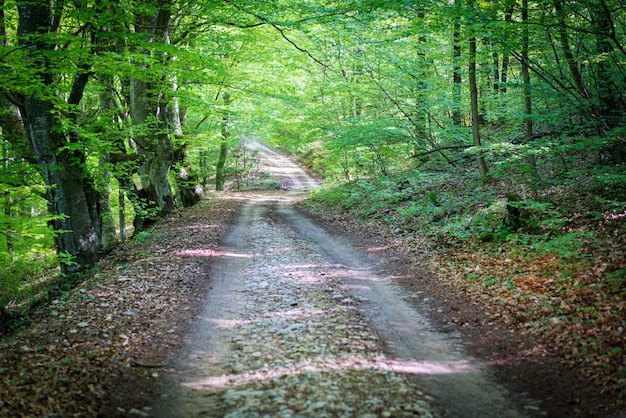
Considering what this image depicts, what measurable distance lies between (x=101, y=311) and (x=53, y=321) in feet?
2.43

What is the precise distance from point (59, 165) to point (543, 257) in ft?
37.8

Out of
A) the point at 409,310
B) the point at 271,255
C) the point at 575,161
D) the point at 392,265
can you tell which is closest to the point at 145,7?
the point at 271,255

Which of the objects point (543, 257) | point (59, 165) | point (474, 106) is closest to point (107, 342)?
point (59, 165)

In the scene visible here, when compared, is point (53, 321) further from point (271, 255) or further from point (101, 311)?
point (271, 255)

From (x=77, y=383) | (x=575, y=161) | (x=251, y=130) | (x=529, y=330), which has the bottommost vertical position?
(x=529, y=330)

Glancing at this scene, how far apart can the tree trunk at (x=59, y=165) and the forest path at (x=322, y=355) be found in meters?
4.25

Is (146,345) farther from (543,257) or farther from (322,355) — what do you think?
(543,257)

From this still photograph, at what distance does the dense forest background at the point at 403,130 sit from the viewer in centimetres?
793

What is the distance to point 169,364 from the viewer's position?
18.0 ft

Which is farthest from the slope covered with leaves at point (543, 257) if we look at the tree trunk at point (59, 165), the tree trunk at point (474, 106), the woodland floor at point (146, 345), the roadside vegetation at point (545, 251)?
the tree trunk at point (59, 165)

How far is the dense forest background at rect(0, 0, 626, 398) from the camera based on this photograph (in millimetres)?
7934

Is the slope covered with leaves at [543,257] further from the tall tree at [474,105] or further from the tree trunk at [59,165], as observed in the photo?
the tree trunk at [59,165]

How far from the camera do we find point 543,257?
7.82 metres

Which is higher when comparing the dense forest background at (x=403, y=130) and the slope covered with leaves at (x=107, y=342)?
the dense forest background at (x=403, y=130)
